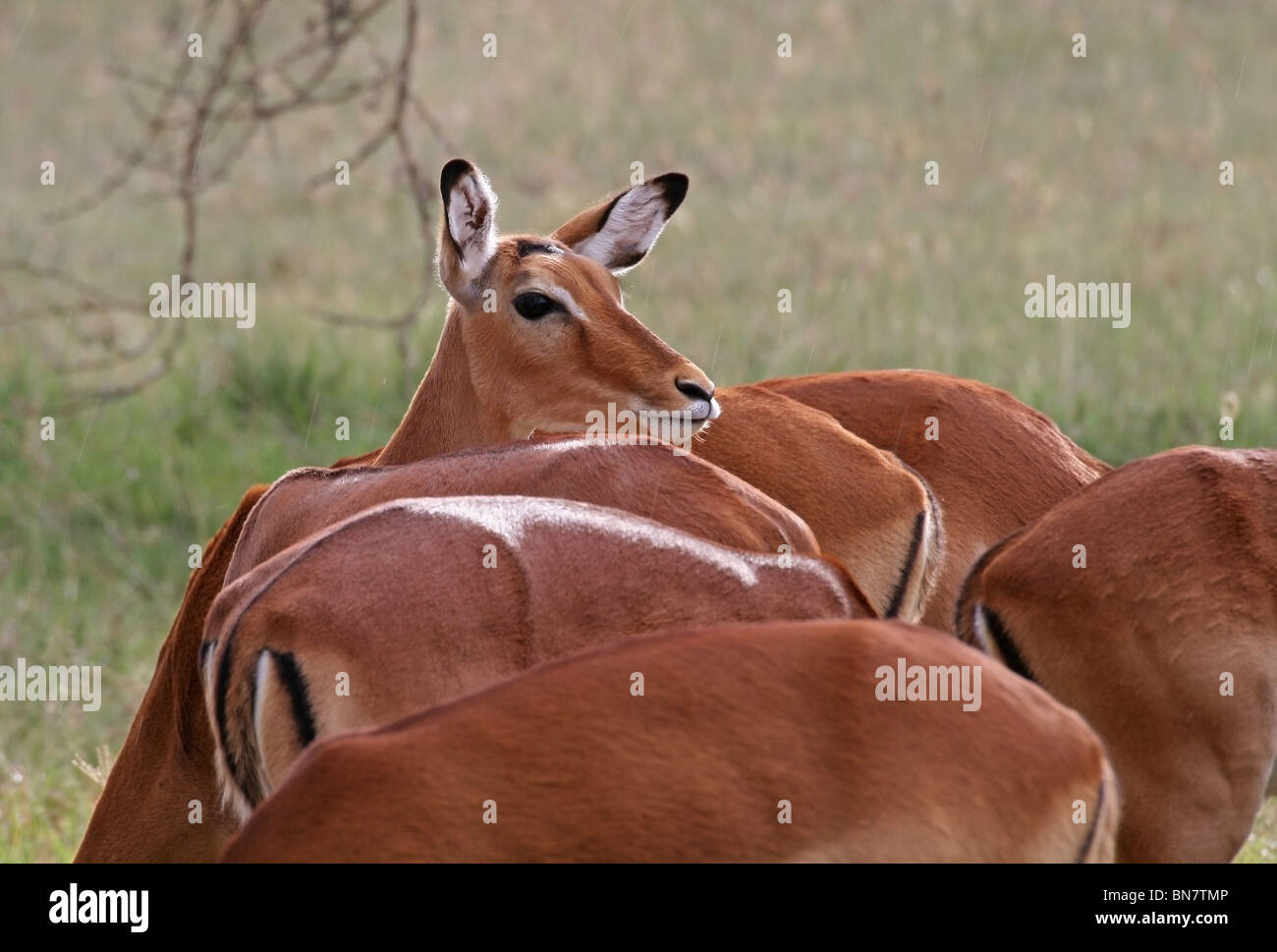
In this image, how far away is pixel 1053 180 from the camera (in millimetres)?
14117

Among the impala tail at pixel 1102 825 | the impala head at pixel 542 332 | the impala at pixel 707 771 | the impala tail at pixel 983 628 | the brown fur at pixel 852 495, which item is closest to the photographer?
the impala at pixel 707 771

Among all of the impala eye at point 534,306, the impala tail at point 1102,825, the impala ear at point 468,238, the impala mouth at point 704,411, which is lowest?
the impala tail at point 1102,825

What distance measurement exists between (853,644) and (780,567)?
0.78 meters

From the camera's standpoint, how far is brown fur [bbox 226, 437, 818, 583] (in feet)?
12.2

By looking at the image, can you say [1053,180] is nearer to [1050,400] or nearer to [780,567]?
[1050,400]

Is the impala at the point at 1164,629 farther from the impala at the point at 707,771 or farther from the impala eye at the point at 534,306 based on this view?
the impala eye at the point at 534,306

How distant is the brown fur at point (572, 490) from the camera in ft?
12.2

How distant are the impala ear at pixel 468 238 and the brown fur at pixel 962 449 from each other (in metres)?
0.92

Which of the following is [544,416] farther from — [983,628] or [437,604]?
[437,604]

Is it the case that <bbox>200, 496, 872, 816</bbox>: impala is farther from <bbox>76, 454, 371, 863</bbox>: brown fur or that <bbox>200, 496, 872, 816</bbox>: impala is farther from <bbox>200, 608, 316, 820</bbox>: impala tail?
<bbox>76, 454, 371, 863</bbox>: brown fur

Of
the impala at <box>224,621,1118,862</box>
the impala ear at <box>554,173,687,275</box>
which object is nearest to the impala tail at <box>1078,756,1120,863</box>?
the impala at <box>224,621,1118,862</box>

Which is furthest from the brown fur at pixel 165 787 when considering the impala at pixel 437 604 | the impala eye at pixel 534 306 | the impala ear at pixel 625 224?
the impala ear at pixel 625 224

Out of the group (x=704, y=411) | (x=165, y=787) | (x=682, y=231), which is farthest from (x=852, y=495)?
(x=682, y=231)
